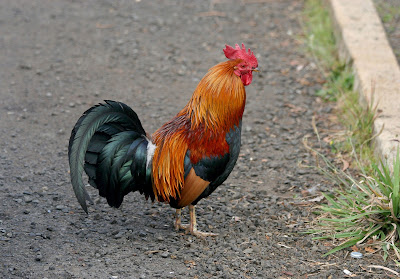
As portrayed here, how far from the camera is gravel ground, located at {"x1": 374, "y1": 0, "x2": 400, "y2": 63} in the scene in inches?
315

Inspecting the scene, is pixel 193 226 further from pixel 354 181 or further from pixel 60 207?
pixel 354 181

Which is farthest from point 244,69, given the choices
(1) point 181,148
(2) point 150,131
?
(2) point 150,131

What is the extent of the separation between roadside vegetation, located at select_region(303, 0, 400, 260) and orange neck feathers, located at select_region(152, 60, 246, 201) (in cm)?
114

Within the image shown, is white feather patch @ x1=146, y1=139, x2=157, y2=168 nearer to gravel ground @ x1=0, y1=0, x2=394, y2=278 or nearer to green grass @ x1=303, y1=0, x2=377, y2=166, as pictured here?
gravel ground @ x1=0, y1=0, x2=394, y2=278

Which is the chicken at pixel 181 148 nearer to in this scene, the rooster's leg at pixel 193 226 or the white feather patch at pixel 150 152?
the white feather patch at pixel 150 152

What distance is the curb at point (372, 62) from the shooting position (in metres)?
5.43

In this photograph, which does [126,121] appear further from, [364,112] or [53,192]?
[364,112]

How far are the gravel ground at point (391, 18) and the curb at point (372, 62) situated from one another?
1.39ft

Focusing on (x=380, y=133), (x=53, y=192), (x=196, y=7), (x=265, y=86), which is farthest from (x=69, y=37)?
(x=380, y=133)

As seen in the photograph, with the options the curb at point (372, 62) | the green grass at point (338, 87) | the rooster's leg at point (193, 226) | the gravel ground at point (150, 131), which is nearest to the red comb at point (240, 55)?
the rooster's leg at point (193, 226)

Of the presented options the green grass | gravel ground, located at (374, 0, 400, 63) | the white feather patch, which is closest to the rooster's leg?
the white feather patch

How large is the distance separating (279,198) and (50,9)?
19.0 feet

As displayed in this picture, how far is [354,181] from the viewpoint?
4680mm

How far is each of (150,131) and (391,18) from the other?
4.85 m
